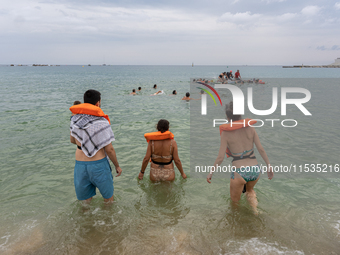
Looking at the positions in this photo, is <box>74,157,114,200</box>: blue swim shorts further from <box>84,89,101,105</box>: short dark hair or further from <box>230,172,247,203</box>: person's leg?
<box>230,172,247,203</box>: person's leg

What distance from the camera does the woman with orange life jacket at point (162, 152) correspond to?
5.00 m

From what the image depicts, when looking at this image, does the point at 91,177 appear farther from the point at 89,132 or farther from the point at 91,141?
the point at 89,132

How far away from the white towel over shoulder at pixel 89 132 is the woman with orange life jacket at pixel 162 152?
1.40m

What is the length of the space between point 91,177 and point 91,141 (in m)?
0.66

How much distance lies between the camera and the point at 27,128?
10875mm

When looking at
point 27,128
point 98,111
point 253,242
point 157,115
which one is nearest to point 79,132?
point 98,111

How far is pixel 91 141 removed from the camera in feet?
12.1

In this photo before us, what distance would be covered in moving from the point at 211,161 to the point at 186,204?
2.78 meters

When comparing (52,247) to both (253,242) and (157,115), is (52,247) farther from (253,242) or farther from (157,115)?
(157,115)

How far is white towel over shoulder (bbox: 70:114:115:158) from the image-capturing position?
12.0 ft

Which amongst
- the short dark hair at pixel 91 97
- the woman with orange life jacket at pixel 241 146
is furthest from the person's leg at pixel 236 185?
the short dark hair at pixel 91 97

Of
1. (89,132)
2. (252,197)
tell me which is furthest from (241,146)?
(89,132)

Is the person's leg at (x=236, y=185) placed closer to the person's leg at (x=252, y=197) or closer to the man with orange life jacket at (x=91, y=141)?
the person's leg at (x=252, y=197)

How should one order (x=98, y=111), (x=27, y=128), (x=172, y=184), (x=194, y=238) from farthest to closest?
(x=27, y=128) → (x=172, y=184) → (x=194, y=238) → (x=98, y=111)
